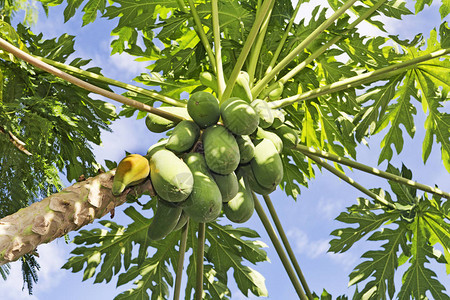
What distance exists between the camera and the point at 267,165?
8.30ft

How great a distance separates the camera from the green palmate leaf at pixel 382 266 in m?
3.82

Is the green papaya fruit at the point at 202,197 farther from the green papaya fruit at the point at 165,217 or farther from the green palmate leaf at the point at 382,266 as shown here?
the green palmate leaf at the point at 382,266

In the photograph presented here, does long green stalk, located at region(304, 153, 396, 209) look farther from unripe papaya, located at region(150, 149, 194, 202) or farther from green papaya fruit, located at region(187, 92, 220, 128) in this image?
unripe papaya, located at region(150, 149, 194, 202)

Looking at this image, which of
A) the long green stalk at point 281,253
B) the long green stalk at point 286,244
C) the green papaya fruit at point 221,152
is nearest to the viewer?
the green papaya fruit at point 221,152

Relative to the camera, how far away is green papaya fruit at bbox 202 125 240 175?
2383mm

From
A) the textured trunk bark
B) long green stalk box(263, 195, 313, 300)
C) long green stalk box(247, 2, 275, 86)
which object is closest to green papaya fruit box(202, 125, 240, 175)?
the textured trunk bark

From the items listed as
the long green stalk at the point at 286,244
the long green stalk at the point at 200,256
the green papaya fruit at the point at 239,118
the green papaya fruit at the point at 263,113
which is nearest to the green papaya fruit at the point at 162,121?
the green papaya fruit at the point at 239,118

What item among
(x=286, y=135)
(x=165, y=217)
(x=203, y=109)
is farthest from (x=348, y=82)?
(x=165, y=217)

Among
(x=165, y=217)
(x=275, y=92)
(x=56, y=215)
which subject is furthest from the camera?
(x=275, y=92)

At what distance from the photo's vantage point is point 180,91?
4.42 m

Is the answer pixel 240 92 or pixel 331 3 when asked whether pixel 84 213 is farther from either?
pixel 331 3

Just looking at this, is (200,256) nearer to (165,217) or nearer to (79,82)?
(165,217)

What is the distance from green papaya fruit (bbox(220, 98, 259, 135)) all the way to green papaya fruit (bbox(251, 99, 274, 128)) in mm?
161

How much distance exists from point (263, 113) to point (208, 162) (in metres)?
0.48
